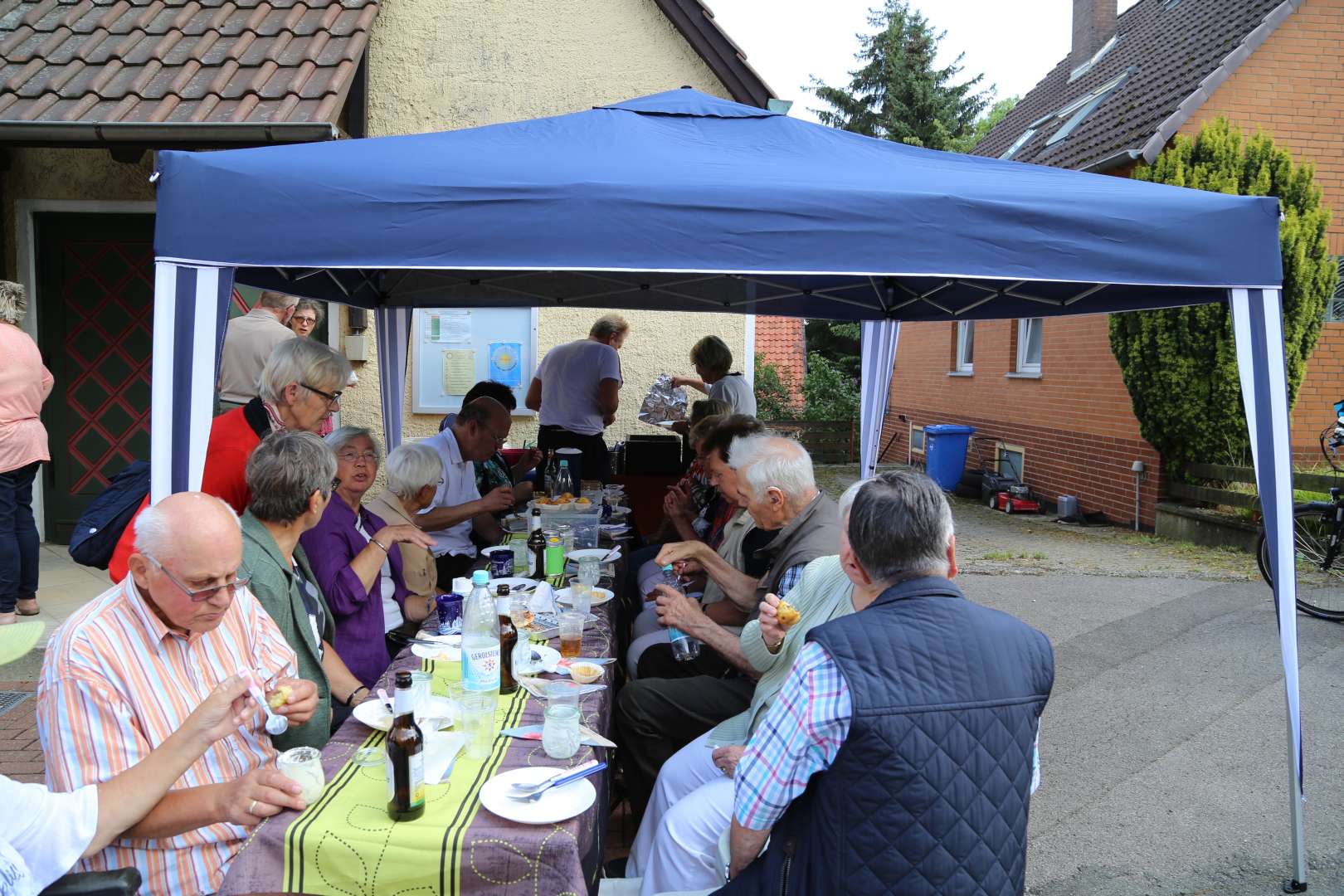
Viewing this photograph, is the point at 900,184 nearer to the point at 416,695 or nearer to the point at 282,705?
the point at 416,695

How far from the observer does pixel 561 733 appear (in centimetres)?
225

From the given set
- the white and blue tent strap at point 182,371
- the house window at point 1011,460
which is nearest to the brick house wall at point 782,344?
the house window at point 1011,460

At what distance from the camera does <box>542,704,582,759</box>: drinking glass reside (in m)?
2.26

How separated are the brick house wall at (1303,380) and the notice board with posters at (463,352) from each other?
21.2ft

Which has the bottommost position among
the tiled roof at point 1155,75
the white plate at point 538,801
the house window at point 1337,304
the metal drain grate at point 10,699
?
the metal drain grate at point 10,699

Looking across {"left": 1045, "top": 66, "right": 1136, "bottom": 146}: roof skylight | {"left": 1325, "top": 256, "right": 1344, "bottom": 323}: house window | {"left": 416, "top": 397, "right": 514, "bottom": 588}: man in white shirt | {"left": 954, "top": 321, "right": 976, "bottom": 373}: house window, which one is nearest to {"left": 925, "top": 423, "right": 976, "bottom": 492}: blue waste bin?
{"left": 954, "top": 321, "right": 976, "bottom": 373}: house window

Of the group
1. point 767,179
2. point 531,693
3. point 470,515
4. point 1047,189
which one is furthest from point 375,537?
point 1047,189

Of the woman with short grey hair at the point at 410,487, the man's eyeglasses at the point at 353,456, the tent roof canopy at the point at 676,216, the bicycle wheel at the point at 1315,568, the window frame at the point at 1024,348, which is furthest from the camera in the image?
the window frame at the point at 1024,348

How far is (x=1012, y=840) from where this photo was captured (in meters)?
1.90

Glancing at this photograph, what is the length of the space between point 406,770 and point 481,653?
0.59 m

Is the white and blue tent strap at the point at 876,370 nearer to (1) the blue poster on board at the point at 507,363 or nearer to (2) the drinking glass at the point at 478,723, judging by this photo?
(1) the blue poster on board at the point at 507,363

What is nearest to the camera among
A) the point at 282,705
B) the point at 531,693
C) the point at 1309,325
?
the point at 282,705

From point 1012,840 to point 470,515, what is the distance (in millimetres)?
3556

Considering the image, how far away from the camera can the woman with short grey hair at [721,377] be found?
22.5 ft
